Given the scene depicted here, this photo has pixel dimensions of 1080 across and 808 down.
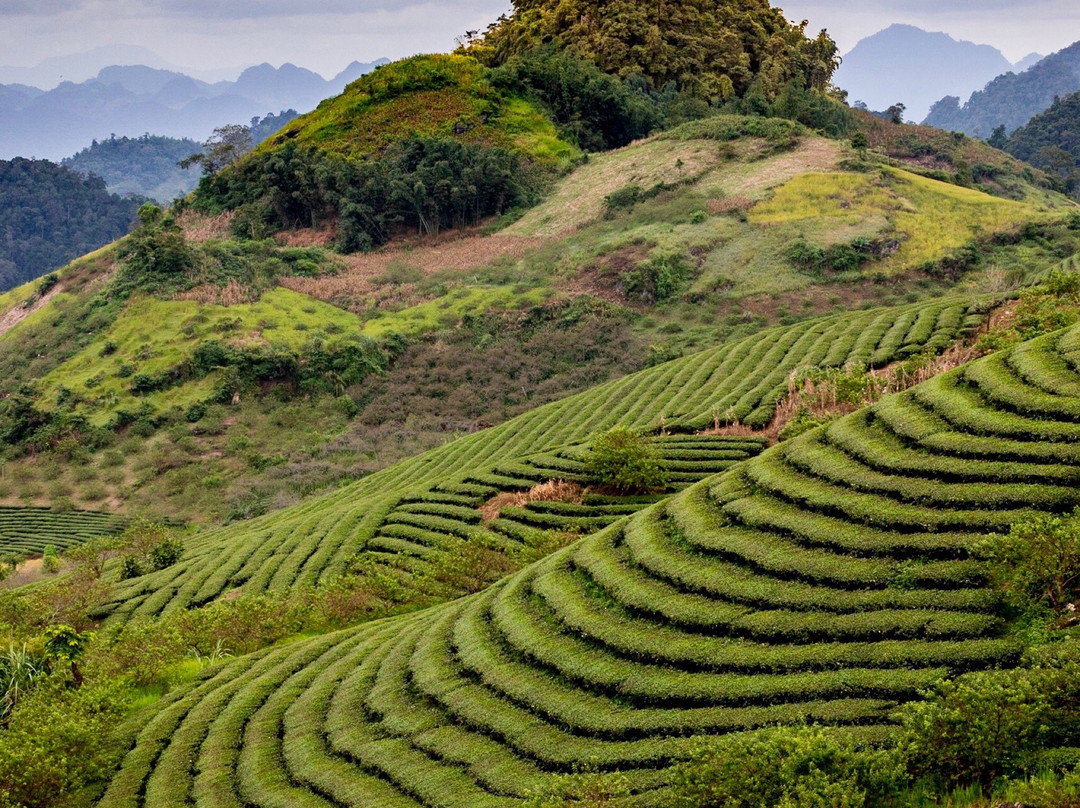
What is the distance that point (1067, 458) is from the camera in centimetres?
1464

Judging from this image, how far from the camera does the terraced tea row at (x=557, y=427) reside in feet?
95.0

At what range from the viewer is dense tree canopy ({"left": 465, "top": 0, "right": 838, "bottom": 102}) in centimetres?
8912

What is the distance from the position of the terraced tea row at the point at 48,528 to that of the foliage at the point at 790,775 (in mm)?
36965

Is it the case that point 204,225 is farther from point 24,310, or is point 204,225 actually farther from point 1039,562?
point 1039,562

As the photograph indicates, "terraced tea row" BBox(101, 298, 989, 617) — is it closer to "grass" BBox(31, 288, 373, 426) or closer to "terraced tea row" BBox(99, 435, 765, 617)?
"terraced tea row" BBox(99, 435, 765, 617)

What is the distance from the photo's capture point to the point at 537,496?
27.8 metres

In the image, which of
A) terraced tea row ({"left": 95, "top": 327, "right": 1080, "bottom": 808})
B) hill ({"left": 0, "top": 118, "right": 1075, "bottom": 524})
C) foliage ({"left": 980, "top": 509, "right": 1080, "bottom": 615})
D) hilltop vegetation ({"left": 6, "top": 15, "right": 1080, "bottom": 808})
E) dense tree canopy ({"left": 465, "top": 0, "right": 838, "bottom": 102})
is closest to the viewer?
foliage ({"left": 980, "top": 509, "right": 1080, "bottom": 615})

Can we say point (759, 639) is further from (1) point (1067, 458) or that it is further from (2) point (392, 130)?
(2) point (392, 130)

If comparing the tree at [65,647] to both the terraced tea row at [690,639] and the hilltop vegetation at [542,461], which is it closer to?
the hilltop vegetation at [542,461]

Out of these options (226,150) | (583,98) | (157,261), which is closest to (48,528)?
(157,261)

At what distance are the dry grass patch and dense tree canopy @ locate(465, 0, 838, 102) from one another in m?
69.8

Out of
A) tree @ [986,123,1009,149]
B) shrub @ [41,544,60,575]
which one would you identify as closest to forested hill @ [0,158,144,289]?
shrub @ [41,544,60,575]

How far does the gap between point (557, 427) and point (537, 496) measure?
9.98 m

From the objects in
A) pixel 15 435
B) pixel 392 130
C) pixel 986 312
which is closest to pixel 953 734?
pixel 986 312
